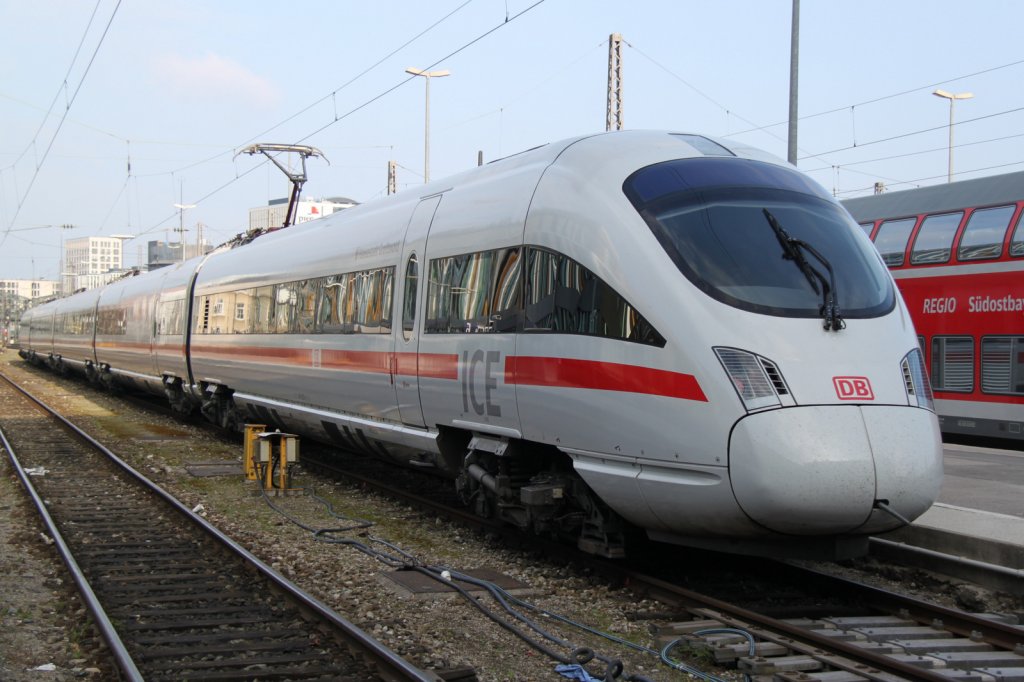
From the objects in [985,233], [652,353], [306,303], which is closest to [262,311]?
[306,303]

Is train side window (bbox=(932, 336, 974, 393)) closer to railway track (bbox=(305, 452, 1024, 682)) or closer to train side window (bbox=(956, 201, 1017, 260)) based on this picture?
train side window (bbox=(956, 201, 1017, 260))

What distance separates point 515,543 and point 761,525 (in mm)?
3014

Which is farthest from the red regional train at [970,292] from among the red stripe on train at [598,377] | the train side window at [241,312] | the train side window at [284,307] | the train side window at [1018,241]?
the train side window at [241,312]

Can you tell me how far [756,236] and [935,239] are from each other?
1141cm

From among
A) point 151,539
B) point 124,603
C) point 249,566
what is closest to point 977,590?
point 249,566

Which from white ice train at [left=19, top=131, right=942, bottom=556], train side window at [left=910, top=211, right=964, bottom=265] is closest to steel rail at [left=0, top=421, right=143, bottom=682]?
white ice train at [left=19, top=131, right=942, bottom=556]

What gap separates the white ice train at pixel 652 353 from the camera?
19.3 ft

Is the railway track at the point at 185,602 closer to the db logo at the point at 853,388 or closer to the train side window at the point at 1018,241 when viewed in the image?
the db logo at the point at 853,388

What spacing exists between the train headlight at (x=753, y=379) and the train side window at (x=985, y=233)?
11.2 meters

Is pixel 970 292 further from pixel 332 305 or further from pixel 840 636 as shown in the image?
pixel 840 636

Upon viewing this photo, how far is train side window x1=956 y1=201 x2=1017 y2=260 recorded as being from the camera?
50.6 feet

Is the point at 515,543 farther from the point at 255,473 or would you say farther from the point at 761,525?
the point at 255,473

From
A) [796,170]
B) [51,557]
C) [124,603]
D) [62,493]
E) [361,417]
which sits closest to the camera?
[124,603]

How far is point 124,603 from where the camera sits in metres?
6.95
